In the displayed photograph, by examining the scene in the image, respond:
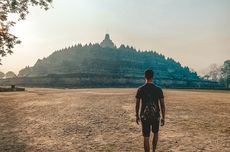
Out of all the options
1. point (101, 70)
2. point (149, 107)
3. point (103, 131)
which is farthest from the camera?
point (101, 70)

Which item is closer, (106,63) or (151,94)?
(151,94)

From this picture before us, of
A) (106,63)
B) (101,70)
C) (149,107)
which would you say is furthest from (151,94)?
(106,63)

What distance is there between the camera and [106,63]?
130750 mm

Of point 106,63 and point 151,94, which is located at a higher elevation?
point 106,63

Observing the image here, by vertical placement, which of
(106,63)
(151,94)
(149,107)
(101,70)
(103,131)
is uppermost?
(106,63)

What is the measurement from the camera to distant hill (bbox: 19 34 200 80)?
420ft

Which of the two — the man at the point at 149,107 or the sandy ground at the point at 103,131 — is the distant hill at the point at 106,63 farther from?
the man at the point at 149,107

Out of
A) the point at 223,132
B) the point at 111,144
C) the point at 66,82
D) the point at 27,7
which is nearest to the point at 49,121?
the point at 111,144

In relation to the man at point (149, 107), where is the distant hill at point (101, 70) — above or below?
above

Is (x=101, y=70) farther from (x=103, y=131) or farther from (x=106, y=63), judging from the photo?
(x=103, y=131)

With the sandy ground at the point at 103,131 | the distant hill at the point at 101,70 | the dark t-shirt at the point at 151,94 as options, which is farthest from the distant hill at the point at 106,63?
the dark t-shirt at the point at 151,94

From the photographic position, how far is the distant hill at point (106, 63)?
12793cm

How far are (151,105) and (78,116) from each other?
28.8 ft

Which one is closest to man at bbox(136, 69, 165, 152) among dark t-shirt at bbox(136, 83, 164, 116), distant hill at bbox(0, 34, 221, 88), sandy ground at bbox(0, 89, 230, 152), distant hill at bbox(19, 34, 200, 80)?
dark t-shirt at bbox(136, 83, 164, 116)
